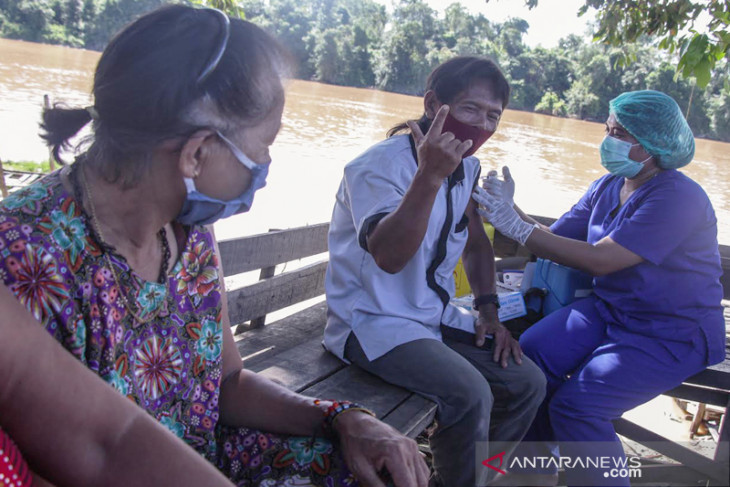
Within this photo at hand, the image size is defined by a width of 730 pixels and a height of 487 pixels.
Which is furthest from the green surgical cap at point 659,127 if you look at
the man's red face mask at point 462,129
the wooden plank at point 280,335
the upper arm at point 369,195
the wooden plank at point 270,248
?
the wooden plank at point 280,335

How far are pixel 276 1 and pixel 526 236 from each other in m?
67.3

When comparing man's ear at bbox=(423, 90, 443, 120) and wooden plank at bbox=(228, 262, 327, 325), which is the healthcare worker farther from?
wooden plank at bbox=(228, 262, 327, 325)

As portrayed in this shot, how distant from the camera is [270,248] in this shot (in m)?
2.51

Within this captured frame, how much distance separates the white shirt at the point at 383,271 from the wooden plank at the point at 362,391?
9 cm

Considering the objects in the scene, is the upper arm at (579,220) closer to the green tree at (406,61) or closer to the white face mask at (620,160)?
the white face mask at (620,160)

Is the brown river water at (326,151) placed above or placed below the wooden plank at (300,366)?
below

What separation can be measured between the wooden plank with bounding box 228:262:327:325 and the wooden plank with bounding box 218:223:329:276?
72 mm

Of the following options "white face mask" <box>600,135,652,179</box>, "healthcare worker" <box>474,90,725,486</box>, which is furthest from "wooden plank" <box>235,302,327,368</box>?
"white face mask" <box>600,135,652,179</box>

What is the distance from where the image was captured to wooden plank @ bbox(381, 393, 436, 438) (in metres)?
1.88

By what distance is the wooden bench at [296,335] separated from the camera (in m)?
2.03

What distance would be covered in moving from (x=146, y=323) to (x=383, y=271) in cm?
101

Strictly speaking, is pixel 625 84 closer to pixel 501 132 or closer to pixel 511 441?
pixel 501 132

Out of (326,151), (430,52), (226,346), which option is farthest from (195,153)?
(430,52)

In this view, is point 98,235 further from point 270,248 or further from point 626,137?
point 626,137
